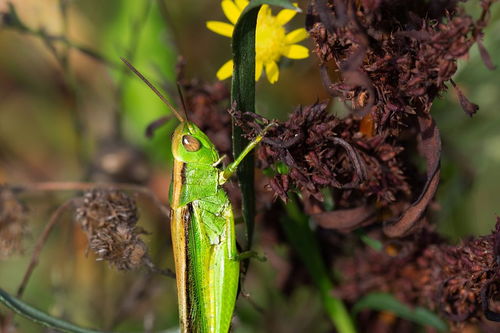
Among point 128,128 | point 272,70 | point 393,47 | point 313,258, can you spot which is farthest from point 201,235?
point 128,128

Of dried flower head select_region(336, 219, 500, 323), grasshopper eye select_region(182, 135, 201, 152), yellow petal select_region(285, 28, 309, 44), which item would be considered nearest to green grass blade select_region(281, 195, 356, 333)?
dried flower head select_region(336, 219, 500, 323)

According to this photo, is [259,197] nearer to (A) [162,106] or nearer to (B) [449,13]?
(B) [449,13]

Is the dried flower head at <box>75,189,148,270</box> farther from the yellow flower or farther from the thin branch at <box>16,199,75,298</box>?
the yellow flower

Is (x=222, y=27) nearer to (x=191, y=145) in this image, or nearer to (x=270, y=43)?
(x=270, y=43)

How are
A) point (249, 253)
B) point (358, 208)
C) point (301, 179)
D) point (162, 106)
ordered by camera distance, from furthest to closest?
point (162, 106) → point (249, 253) → point (358, 208) → point (301, 179)

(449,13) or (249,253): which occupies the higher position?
(449,13)

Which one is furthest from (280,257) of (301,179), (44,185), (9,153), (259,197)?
(9,153)

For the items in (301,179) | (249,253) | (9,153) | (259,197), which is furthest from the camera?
(9,153)

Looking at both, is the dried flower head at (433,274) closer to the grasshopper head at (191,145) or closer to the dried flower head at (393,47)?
the dried flower head at (393,47)
